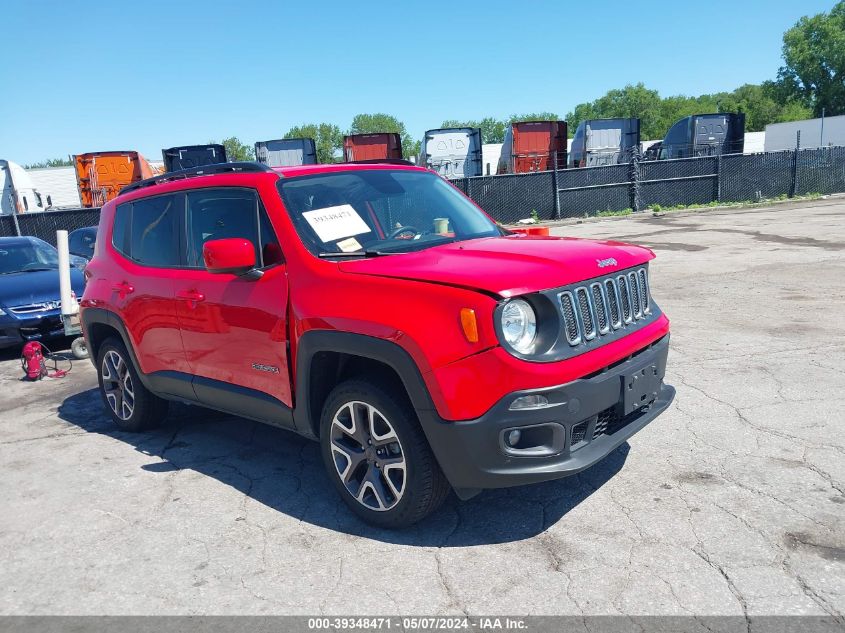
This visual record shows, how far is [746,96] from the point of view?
109m

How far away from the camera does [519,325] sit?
314 centimetres

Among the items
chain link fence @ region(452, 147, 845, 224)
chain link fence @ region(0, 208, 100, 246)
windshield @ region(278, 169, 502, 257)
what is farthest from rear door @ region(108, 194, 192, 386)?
chain link fence @ region(452, 147, 845, 224)

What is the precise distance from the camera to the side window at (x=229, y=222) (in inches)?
157

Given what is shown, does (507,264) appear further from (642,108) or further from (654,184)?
(642,108)

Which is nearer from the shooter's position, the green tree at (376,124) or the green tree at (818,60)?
the green tree at (818,60)

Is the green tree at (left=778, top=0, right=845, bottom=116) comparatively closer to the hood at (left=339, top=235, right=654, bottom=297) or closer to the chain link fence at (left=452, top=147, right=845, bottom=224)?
the chain link fence at (left=452, top=147, right=845, bottom=224)

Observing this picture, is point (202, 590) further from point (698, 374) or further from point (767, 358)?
point (767, 358)

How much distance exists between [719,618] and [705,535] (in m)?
0.65

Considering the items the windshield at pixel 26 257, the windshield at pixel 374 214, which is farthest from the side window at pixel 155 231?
the windshield at pixel 26 257

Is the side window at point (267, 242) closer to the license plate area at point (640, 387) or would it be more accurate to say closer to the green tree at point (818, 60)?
the license plate area at point (640, 387)

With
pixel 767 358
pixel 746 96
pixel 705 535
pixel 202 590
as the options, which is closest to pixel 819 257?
pixel 767 358

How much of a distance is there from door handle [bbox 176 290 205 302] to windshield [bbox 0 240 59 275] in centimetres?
622

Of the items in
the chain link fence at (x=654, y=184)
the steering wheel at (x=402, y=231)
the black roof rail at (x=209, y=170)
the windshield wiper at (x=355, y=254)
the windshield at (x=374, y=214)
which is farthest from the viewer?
the chain link fence at (x=654, y=184)

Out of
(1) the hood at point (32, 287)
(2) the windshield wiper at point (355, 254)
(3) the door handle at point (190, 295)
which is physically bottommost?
(1) the hood at point (32, 287)
